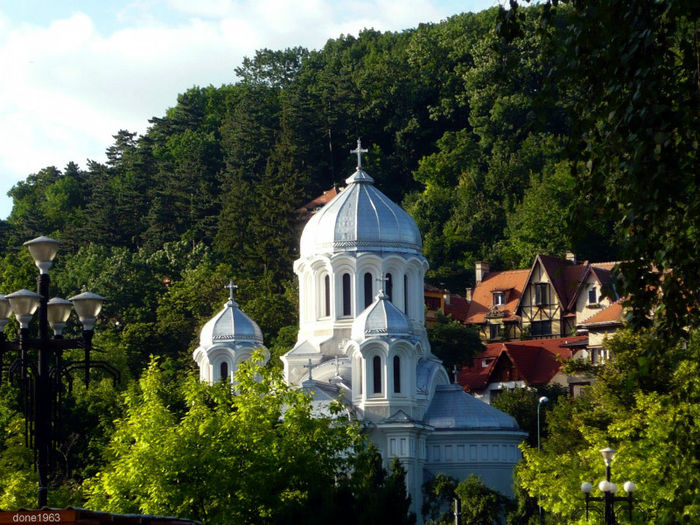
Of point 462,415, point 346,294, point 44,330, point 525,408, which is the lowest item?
point 44,330

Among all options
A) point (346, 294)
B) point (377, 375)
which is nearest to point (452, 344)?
point (346, 294)

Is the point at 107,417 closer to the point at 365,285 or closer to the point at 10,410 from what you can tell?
the point at 10,410

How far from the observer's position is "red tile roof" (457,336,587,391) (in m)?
79.2

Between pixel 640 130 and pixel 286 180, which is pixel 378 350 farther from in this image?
pixel 286 180

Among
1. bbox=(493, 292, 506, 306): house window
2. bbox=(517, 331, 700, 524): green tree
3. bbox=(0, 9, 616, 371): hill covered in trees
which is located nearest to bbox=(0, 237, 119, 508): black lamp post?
bbox=(517, 331, 700, 524): green tree

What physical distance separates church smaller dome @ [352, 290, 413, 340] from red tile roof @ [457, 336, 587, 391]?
70.9 ft

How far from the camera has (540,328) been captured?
9094cm

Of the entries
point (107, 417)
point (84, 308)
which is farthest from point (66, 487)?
point (84, 308)

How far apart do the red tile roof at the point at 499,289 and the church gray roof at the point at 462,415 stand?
3046 cm

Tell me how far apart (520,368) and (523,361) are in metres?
0.96

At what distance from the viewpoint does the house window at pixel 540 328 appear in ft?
297

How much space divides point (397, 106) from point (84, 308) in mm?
96919

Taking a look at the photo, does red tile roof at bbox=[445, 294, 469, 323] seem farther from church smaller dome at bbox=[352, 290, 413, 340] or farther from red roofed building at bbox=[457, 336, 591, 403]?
church smaller dome at bbox=[352, 290, 413, 340]

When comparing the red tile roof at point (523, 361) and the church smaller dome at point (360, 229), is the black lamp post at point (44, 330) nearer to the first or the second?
the church smaller dome at point (360, 229)
